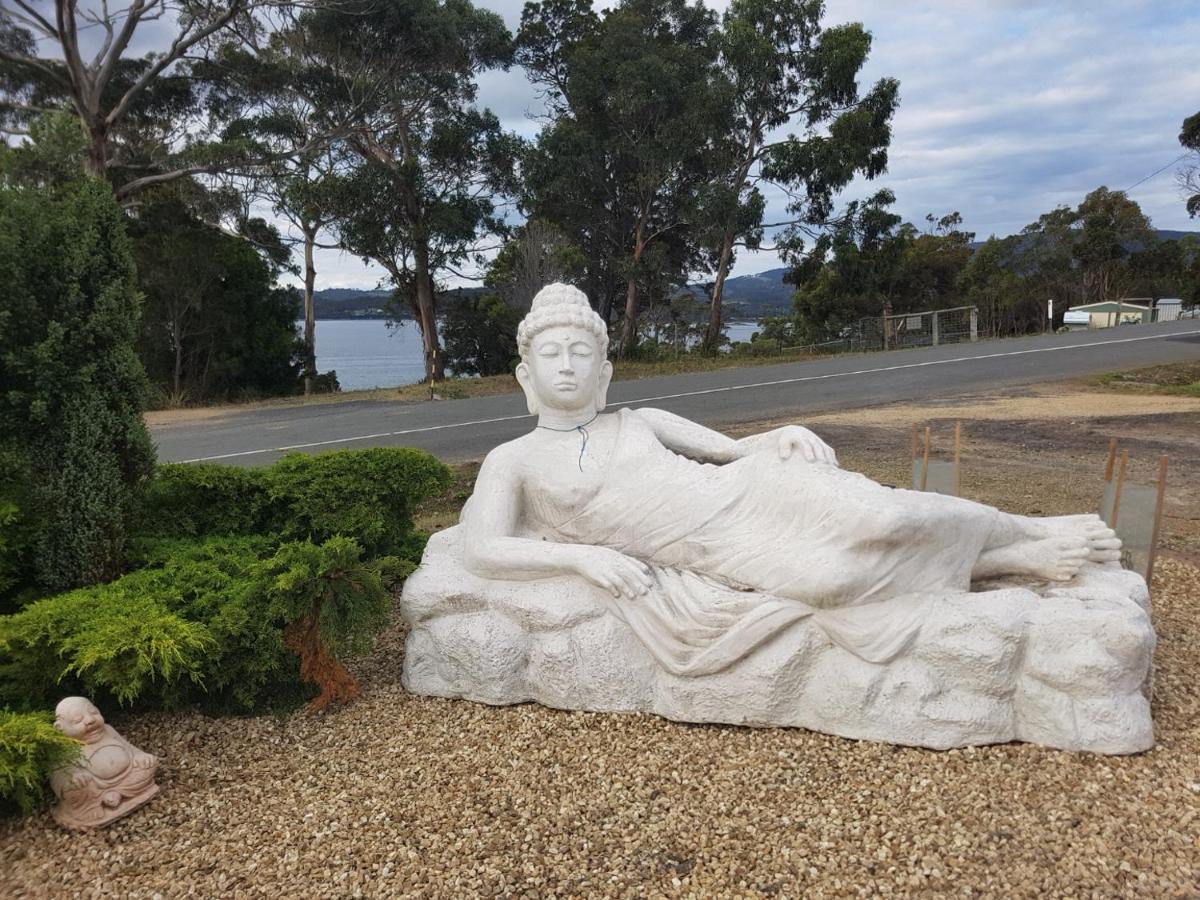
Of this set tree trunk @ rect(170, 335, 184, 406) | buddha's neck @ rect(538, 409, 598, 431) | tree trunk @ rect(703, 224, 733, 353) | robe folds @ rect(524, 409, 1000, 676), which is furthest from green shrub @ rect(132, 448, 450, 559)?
tree trunk @ rect(703, 224, 733, 353)

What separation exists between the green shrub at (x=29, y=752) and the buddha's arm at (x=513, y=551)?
68.7 inches

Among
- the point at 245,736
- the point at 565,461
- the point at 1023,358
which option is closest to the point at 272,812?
the point at 245,736

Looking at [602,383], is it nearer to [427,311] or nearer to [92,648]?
[92,648]

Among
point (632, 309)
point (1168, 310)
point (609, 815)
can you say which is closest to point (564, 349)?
point (609, 815)

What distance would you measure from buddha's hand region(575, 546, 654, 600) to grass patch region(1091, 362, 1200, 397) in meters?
12.4

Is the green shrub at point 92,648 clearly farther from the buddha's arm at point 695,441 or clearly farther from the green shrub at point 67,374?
the buddha's arm at point 695,441

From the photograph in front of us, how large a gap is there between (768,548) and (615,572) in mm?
693

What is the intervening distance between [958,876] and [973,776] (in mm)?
585

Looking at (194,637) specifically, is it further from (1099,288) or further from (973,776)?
(1099,288)

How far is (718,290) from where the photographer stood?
20.6m

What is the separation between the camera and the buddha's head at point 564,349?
4148mm

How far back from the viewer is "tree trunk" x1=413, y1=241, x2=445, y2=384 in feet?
62.0

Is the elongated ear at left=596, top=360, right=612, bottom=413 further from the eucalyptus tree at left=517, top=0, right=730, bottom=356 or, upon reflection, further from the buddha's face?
the eucalyptus tree at left=517, top=0, right=730, bottom=356

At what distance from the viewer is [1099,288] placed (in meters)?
34.6
